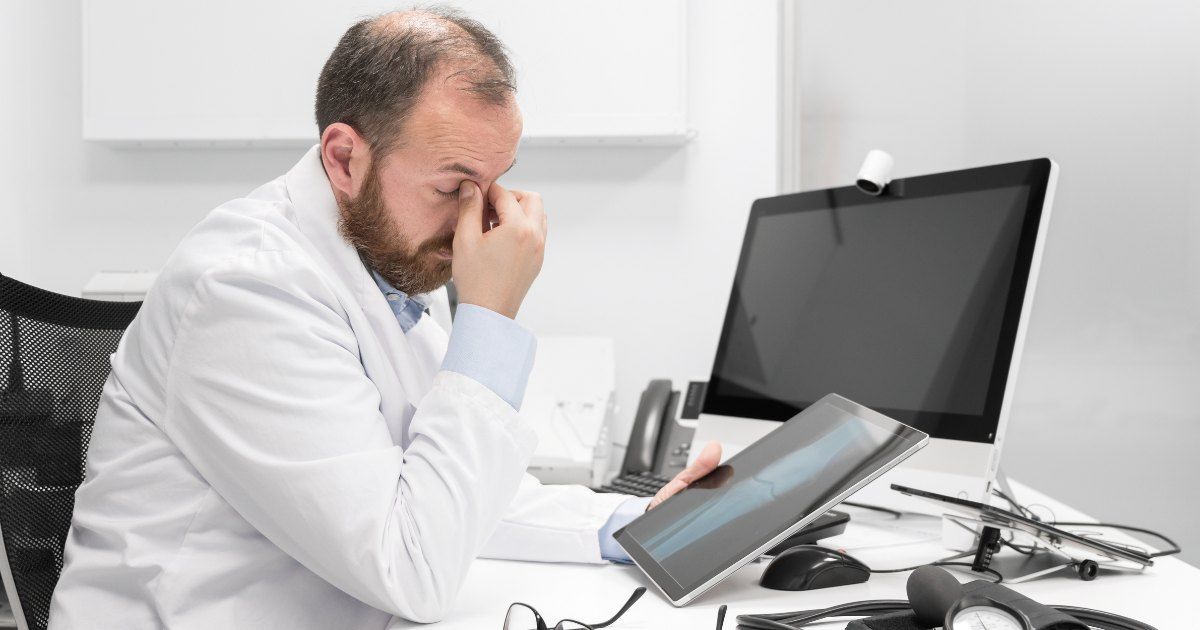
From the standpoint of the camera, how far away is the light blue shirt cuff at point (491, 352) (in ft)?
2.76

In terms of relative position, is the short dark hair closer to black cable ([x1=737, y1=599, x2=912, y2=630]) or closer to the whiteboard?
black cable ([x1=737, y1=599, x2=912, y2=630])

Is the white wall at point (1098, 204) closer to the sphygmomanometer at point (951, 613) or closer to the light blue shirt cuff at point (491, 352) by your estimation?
the sphygmomanometer at point (951, 613)

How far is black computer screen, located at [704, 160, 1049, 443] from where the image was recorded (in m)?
0.97

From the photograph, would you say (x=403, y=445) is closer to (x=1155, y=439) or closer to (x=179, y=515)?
(x=179, y=515)

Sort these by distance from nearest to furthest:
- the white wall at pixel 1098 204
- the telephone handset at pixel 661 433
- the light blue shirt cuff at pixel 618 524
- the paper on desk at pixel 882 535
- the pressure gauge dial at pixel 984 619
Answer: the pressure gauge dial at pixel 984 619 → the light blue shirt cuff at pixel 618 524 → the paper on desk at pixel 882 535 → the telephone handset at pixel 661 433 → the white wall at pixel 1098 204

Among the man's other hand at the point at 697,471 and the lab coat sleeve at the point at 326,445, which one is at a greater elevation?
the lab coat sleeve at the point at 326,445

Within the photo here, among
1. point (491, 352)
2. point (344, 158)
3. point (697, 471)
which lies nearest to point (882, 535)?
point (697, 471)

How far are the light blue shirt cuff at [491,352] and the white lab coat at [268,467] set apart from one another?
15mm

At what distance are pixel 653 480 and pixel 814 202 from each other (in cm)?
48

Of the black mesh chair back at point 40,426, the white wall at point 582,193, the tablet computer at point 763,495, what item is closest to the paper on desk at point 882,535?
the tablet computer at point 763,495

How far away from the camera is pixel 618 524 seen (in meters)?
0.98

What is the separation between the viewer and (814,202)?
4.18 feet

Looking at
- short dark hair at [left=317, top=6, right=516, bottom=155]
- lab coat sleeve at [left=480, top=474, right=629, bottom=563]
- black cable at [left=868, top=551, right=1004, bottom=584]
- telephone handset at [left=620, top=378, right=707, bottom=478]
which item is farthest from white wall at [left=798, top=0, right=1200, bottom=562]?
short dark hair at [left=317, top=6, right=516, bottom=155]

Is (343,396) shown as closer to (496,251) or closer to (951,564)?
(496,251)
